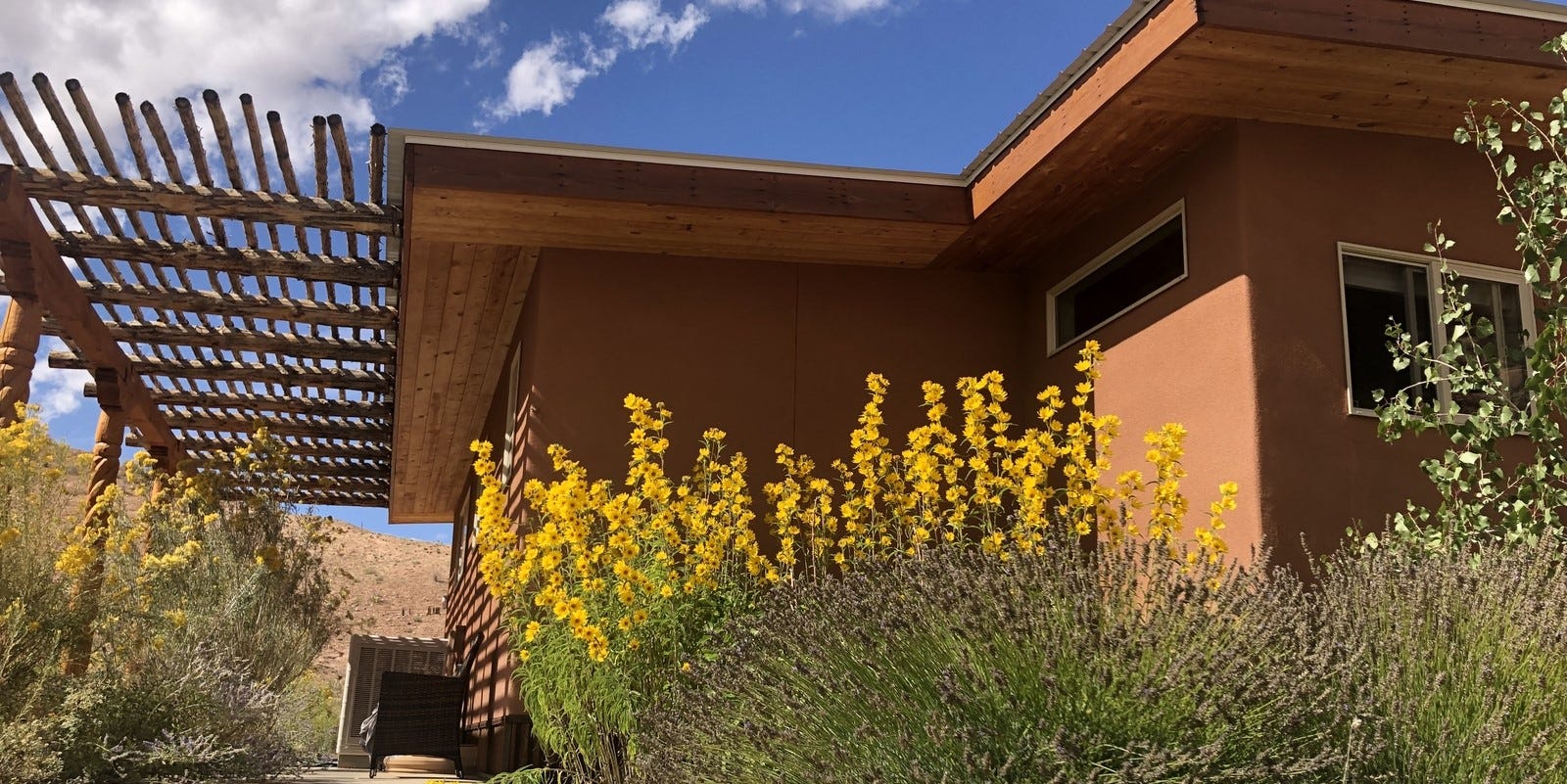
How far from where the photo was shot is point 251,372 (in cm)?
1018

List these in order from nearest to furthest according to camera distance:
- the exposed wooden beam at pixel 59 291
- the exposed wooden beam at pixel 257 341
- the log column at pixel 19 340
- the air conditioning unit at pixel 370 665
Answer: the exposed wooden beam at pixel 59 291, the log column at pixel 19 340, the exposed wooden beam at pixel 257 341, the air conditioning unit at pixel 370 665

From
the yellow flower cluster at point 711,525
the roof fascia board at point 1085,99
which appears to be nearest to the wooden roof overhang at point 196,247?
the yellow flower cluster at point 711,525

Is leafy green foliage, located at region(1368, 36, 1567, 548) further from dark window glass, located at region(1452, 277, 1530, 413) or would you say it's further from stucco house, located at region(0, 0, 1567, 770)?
dark window glass, located at region(1452, 277, 1530, 413)

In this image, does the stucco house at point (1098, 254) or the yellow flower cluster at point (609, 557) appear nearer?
the yellow flower cluster at point (609, 557)

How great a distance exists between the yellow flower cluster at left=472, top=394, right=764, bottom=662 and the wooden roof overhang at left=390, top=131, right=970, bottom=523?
4.93ft

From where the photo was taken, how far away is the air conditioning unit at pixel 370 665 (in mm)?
15102

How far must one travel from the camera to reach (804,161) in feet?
20.3

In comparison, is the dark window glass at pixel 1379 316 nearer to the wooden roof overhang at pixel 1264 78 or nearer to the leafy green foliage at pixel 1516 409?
the leafy green foliage at pixel 1516 409

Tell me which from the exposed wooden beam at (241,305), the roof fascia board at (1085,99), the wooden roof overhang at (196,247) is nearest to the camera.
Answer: the roof fascia board at (1085,99)

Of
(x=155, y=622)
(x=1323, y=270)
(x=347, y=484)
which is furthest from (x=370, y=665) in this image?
(x=1323, y=270)

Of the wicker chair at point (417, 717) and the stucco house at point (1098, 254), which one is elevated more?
the stucco house at point (1098, 254)

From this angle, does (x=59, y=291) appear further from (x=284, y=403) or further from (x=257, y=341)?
(x=284, y=403)

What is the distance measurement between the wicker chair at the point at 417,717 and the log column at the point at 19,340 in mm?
2894

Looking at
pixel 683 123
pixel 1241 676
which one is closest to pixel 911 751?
pixel 1241 676
